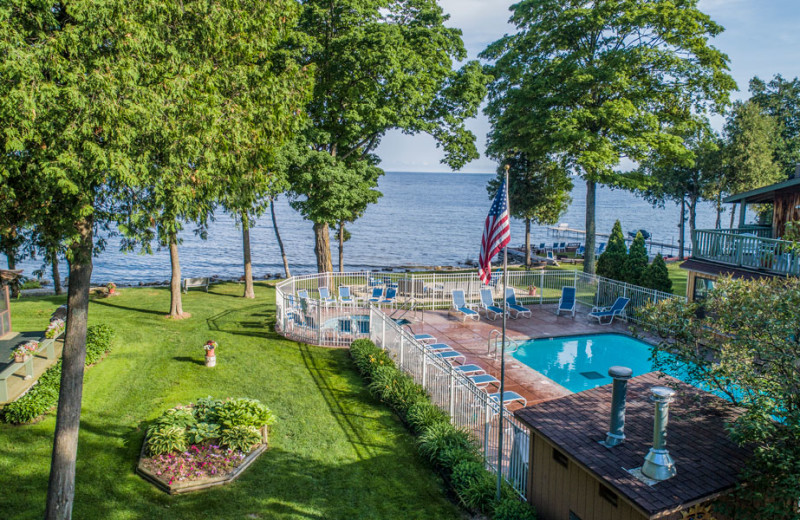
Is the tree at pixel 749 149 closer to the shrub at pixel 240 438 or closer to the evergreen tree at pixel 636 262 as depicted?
the evergreen tree at pixel 636 262

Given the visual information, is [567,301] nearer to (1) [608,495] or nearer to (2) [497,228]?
(2) [497,228]

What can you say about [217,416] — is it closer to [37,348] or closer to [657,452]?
[37,348]

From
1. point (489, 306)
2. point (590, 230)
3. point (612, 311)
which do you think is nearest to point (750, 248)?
point (612, 311)

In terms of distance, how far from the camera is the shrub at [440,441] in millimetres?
9836

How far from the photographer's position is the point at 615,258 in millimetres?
23688

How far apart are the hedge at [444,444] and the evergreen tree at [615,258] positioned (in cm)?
→ 1406

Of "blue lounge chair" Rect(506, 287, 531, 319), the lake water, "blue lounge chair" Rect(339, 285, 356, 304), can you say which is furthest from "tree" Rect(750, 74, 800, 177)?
"blue lounge chair" Rect(339, 285, 356, 304)

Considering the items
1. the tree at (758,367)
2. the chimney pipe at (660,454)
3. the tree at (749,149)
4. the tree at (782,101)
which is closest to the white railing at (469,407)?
the chimney pipe at (660,454)

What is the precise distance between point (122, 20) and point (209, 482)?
24.5 feet

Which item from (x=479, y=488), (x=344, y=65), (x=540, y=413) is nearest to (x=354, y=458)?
(x=479, y=488)

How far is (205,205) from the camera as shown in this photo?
9.62 metres

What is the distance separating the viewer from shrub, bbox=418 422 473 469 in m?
9.84

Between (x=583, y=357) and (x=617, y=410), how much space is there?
1034cm

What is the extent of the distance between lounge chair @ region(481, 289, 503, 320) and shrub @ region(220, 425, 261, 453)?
40.9 feet
